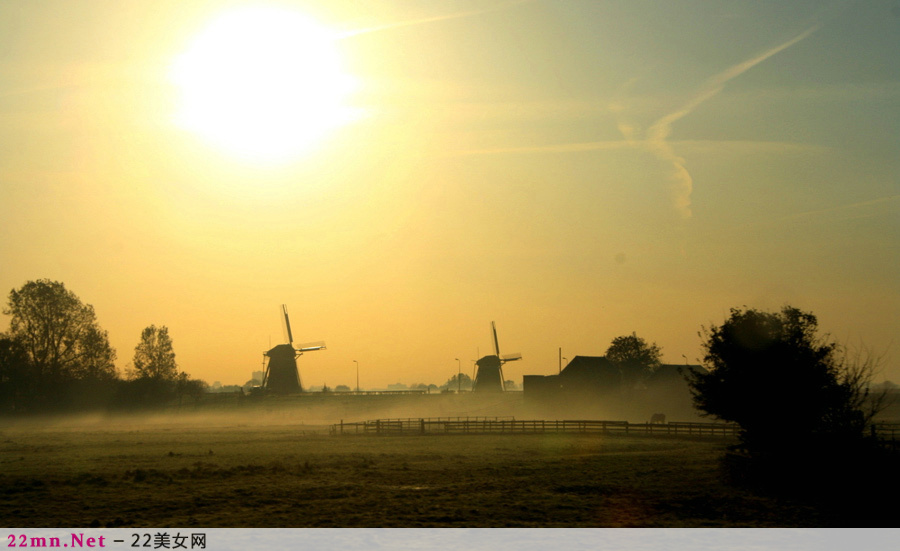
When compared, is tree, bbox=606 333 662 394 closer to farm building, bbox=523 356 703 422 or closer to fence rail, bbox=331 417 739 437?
farm building, bbox=523 356 703 422

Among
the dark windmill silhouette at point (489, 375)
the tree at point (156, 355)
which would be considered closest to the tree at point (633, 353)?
the dark windmill silhouette at point (489, 375)

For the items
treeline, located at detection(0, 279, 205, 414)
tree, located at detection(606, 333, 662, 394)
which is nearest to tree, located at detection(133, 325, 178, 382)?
treeline, located at detection(0, 279, 205, 414)

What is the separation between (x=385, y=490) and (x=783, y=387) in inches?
502

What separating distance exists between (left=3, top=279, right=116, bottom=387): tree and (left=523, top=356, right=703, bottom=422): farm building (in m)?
50.3

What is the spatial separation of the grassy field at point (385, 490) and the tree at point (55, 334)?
47.9 metres

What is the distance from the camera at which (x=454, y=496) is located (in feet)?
71.4

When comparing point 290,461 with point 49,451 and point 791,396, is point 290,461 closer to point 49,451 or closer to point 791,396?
point 49,451

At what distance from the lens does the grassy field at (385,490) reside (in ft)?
59.6

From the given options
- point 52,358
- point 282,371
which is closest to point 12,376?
point 52,358

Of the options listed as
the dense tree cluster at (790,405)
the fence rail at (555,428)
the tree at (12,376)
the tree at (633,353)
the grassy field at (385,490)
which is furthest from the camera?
the tree at (633,353)

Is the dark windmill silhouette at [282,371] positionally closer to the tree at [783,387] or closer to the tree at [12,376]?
the tree at [12,376]

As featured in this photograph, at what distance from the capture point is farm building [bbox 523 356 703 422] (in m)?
89.4
